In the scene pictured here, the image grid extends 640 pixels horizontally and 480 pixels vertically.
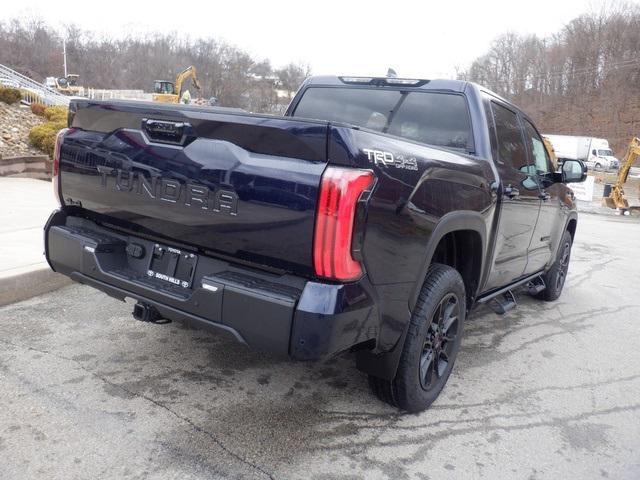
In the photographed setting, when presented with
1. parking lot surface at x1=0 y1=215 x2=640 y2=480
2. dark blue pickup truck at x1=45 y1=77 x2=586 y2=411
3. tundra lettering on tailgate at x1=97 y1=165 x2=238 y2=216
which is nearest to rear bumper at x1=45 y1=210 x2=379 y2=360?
dark blue pickup truck at x1=45 y1=77 x2=586 y2=411

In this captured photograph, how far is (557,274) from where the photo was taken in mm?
6090

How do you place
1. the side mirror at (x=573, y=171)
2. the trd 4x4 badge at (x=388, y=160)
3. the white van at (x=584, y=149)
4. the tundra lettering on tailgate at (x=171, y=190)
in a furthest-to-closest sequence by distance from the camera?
the white van at (x=584, y=149) < the side mirror at (x=573, y=171) < the tundra lettering on tailgate at (x=171, y=190) < the trd 4x4 badge at (x=388, y=160)

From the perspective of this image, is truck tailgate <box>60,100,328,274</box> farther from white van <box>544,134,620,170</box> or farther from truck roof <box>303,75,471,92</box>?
white van <box>544,134,620,170</box>

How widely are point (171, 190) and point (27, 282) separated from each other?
A: 2.64 meters

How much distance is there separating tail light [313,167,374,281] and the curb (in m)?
3.26

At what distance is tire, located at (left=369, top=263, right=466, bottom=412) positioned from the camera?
3.00 m

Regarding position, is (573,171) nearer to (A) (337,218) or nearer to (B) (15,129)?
(A) (337,218)

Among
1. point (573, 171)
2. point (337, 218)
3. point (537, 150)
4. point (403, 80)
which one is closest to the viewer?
point (337, 218)

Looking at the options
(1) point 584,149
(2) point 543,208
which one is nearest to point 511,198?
(2) point 543,208

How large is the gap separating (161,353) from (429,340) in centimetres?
180

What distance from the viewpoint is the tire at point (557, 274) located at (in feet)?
19.7

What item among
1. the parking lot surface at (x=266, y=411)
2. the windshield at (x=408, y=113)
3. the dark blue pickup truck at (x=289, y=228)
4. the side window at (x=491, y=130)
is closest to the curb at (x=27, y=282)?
the parking lot surface at (x=266, y=411)

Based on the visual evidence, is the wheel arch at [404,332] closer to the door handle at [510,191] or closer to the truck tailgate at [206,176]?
the truck tailgate at [206,176]

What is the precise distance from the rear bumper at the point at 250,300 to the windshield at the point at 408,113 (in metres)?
1.87
